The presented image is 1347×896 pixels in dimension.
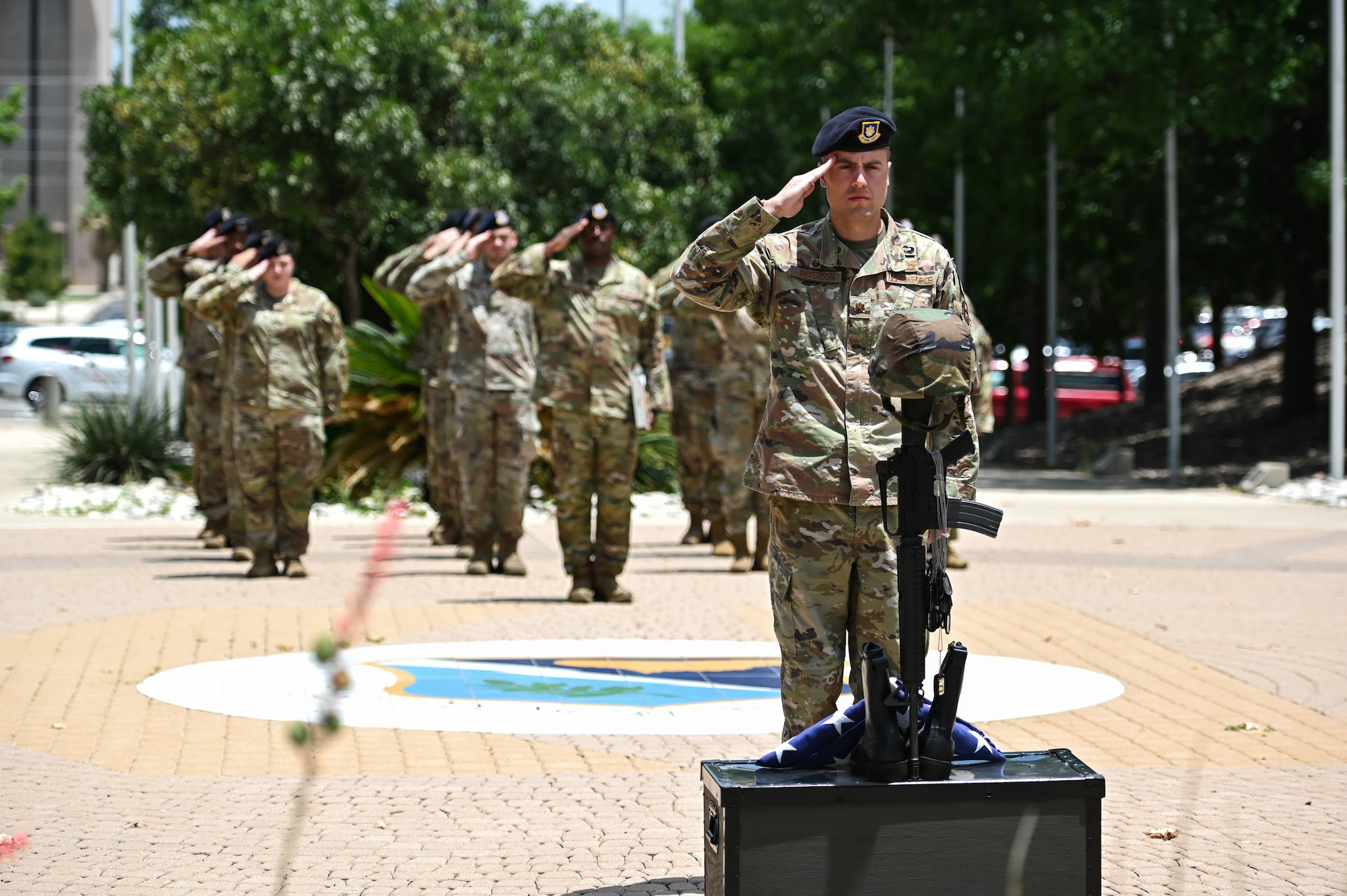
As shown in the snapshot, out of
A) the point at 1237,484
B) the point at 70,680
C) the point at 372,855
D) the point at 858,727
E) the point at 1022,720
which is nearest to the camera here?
the point at 858,727

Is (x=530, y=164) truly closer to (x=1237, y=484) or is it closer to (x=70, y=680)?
(x=1237, y=484)

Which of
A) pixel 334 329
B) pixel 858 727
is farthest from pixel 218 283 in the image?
pixel 858 727

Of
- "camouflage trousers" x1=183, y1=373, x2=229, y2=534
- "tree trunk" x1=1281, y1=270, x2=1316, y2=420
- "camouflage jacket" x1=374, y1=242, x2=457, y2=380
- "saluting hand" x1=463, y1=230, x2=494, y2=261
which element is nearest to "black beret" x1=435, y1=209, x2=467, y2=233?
"camouflage jacket" x1=374, y1=242, x2=457, y2=380

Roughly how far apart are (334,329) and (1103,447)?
19.2m

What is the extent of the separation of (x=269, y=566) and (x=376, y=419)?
593cm

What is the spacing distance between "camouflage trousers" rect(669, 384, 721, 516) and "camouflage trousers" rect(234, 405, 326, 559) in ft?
10.8

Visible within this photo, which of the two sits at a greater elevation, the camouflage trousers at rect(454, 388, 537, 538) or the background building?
the background building

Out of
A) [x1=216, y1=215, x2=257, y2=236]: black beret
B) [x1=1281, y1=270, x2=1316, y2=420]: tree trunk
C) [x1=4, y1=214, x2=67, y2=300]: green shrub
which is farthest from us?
[x1=4, y1=214, x2=67, y2=300]: green shrub

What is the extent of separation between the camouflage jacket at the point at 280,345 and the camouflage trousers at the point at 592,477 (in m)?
2.04

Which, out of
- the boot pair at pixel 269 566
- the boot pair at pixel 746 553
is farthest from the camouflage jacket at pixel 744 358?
the boot pair at pixel 269 566

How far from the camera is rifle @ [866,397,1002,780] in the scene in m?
3.96

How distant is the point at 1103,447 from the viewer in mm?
28203

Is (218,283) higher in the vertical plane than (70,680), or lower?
higher

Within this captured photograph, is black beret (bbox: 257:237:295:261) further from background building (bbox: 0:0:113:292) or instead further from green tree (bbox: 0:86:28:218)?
background building (bbox: 0:0:113:292)
